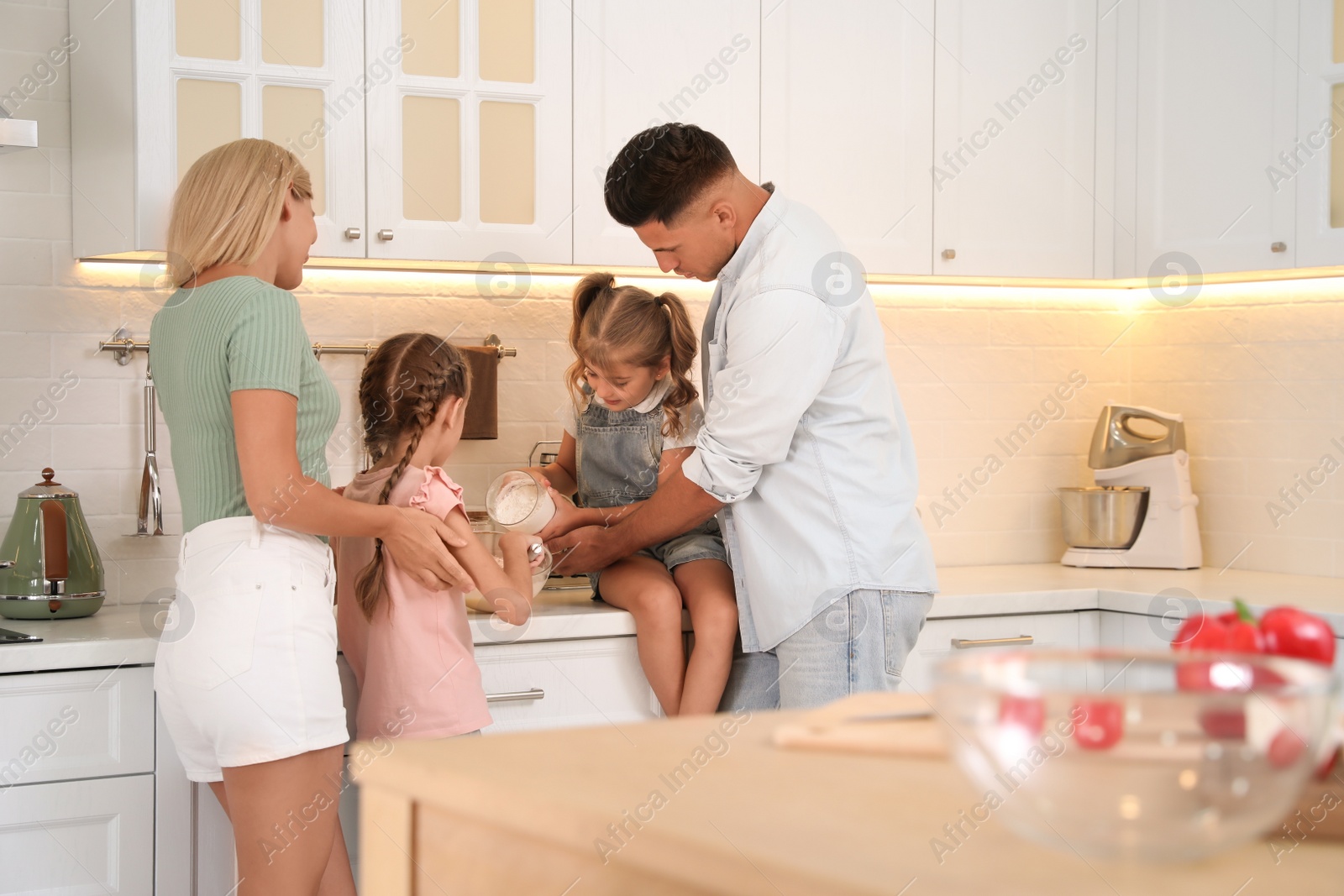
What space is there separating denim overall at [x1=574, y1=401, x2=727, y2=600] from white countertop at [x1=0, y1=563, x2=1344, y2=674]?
14cm

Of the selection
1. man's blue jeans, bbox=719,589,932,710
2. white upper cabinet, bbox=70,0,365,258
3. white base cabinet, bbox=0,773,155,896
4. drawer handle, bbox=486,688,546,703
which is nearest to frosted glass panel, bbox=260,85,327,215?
white upper cabinet, bbox=70,0,365,258

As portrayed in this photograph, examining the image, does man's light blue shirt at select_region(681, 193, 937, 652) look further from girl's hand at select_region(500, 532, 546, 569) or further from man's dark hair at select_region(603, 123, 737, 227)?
girl's hand at select_region(500, 532, 546, 569)

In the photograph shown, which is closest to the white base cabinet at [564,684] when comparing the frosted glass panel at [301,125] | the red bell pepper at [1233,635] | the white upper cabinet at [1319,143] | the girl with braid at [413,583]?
the girl with braid at [413,583]

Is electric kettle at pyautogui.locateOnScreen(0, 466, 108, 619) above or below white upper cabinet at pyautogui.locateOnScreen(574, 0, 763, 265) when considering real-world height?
below

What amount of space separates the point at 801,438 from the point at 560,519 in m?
0.51

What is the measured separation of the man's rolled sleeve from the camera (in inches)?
70.7

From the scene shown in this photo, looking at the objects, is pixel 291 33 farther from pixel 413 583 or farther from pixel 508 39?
pixel 413 583

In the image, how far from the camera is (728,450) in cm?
185

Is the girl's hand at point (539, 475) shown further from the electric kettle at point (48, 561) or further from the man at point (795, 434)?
the electric kettle at point (48, 561)

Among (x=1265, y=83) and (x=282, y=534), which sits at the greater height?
(x=1265, y=83)

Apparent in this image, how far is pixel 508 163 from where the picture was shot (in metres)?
2.40

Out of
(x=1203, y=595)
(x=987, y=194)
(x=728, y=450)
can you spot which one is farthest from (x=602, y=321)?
(x=1203, y=595)

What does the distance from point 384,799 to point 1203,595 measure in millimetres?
2153

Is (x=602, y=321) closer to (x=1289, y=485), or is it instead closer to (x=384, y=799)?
(x=384, y=799)
